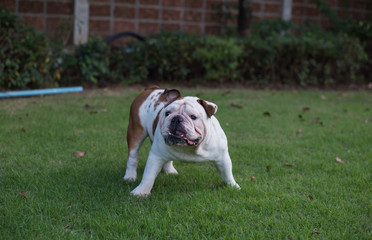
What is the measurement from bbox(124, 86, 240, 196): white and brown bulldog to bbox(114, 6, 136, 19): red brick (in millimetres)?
6657

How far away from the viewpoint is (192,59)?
31.5 feet

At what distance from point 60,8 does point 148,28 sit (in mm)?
2242

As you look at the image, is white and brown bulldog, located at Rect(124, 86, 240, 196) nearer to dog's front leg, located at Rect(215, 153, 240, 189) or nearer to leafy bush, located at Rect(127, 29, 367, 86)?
dog's front leg, located at Rect(215, 153, 240, 189)

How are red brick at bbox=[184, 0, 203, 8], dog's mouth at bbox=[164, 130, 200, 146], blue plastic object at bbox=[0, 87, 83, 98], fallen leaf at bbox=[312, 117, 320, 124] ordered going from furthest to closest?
red brick at bbox=[184, 0, 203, 8]
blue plastic object at bbox=[0, 87, 83, 98]
fallen leaf at bbox=[312, 117, 320, 124]
dog's mouth at bbox=[164, 130, 200, 146]

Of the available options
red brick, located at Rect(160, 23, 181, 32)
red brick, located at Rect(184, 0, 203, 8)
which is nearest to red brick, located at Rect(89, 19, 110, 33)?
red brick, located at Rect(160, 23, 181, 32)

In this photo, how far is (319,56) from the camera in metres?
10.5

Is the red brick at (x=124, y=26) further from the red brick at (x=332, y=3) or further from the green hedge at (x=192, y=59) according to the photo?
the red brick at (x=332, y=3)

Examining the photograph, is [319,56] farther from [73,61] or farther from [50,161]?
[50,161]

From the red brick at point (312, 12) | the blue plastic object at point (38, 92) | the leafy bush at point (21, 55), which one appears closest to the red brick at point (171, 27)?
the blue plastic object at point (38, 92)

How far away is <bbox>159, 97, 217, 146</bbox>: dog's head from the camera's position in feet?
10.8

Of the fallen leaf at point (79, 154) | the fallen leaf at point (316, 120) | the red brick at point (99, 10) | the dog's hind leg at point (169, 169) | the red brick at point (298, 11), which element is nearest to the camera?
the dog's hind leg at point (169, 169)

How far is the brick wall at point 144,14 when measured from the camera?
372 inches

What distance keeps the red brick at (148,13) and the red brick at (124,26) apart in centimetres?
33

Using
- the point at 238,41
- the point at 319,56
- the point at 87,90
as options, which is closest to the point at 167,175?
the point at 87,90
